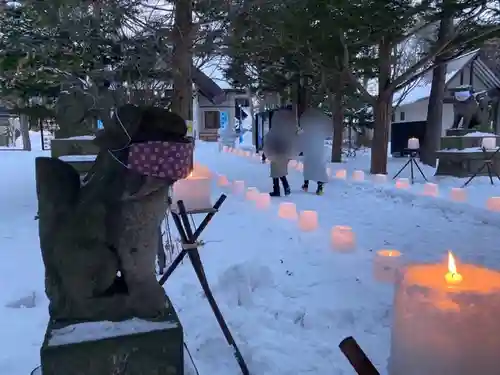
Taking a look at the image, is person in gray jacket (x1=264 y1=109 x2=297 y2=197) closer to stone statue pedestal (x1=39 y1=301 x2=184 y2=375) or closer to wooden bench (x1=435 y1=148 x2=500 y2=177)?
wooden bench (x1=435 y1=148 x2=500 y2=177)

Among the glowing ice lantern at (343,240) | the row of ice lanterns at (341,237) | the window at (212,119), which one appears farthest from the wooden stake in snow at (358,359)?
the window at (212,119)

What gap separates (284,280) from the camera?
4.23 metres

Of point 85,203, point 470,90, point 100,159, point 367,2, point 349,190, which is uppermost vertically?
point 367,2

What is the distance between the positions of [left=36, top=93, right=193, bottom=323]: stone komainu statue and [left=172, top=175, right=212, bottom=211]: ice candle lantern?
46.3 inches

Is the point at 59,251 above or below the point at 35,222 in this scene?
above

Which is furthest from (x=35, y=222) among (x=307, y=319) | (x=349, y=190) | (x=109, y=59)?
(x=349, y=190)

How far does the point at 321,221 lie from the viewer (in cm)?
688

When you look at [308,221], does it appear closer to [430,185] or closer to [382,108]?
[430,185]

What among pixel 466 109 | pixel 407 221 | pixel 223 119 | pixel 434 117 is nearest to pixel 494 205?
pixel 407 221

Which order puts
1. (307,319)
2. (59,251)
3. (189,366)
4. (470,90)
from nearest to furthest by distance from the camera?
(59,251) → (189,366) → (307,319) → (470,90)

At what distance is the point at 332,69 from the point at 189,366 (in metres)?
10.6

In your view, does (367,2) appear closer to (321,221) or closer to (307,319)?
(321,221)

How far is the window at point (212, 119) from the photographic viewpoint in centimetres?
3597

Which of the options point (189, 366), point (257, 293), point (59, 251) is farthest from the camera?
point (257, 293)
